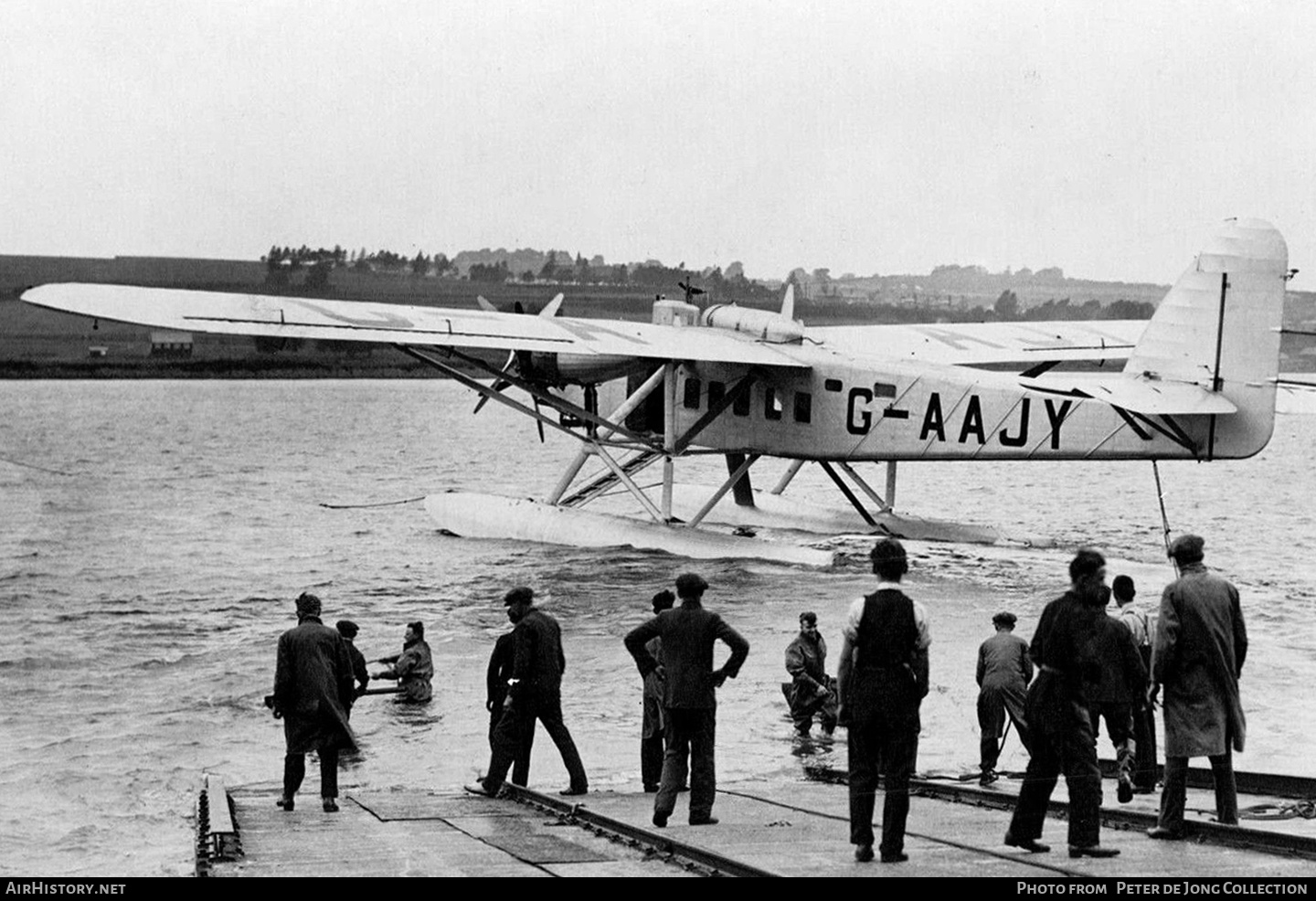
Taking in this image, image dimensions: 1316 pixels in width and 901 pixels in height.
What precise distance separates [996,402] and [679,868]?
15268 millimetres

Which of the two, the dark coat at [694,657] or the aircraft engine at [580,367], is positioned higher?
the aircraft engine at [580,367]

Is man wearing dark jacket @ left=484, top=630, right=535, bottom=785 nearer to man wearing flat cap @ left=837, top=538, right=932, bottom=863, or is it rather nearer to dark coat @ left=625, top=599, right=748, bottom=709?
dark coat @ left=625, top=599, right=748, bottom=709

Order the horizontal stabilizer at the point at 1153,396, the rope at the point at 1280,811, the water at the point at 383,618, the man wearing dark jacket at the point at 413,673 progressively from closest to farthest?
the rope at the point at 1280,811, the water at the point at 383,618, the man wearing dark jacket at the point at 413,673, the horizontal stabilizer at the point at 1153,396

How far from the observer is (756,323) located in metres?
26.2

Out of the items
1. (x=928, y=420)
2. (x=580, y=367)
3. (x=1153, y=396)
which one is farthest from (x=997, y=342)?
(x=1153, y=396)

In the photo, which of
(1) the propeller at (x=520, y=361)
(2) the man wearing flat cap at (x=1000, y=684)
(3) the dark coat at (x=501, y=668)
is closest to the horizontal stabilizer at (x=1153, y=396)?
(2) the man wearing flat cap at (x=1000, y=684)

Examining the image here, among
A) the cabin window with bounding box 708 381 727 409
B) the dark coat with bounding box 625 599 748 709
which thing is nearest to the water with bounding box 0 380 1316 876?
the cabin window with bounding box 708 381 727 409

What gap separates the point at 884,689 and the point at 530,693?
3216mm

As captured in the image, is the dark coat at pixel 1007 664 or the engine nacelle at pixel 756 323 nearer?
the dark coat at pixel 1007 664

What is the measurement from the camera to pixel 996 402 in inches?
882

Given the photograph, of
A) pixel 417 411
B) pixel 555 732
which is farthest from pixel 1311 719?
pixel 417 411

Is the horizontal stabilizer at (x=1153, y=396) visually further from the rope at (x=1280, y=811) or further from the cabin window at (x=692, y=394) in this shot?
the rope at (x=1280, y=811)

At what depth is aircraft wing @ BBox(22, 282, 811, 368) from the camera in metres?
21.4

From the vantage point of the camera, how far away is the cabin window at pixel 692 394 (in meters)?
26.4
